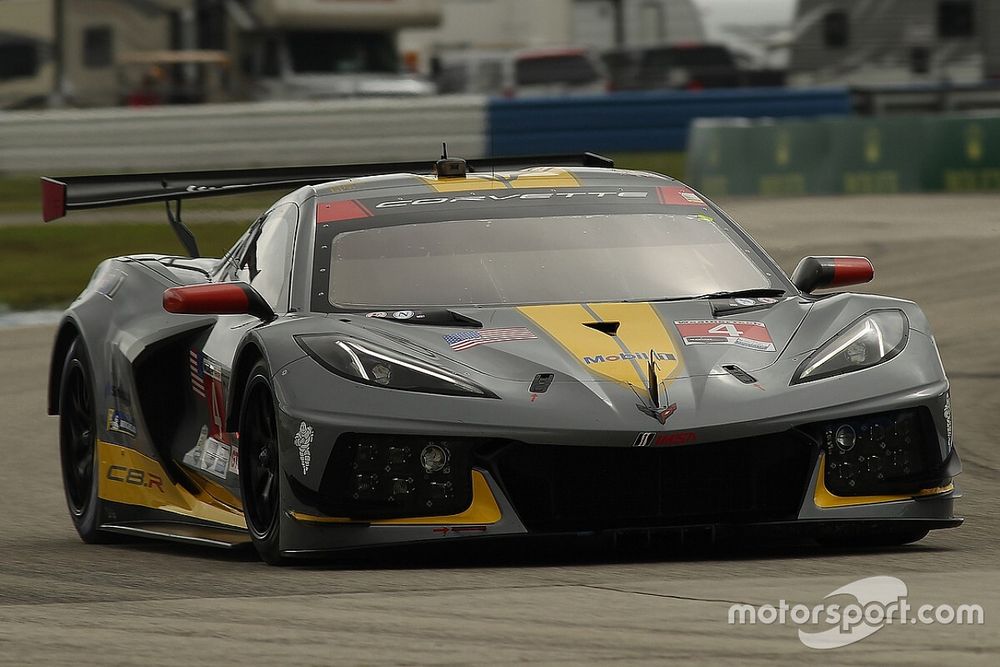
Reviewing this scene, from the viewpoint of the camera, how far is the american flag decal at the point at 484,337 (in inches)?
223

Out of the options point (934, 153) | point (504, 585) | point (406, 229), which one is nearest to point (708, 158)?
point (934, 153)

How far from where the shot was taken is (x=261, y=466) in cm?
596

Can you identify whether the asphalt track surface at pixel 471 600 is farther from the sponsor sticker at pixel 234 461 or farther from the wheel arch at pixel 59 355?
the wheel arch at pixel 59 355

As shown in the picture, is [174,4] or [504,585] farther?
[174,4]

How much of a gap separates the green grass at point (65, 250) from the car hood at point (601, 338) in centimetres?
892

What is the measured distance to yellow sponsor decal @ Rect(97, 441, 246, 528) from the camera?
6.82 m

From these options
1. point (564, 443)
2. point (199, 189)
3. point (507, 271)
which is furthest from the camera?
point (199, 189)

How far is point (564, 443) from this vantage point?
17.5ft

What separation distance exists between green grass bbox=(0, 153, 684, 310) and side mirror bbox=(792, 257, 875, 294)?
7.97 meters

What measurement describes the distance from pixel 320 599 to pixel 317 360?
89 centimetres

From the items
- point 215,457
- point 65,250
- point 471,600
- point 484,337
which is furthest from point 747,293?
point 65,250

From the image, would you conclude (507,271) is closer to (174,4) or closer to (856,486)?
(856,486)

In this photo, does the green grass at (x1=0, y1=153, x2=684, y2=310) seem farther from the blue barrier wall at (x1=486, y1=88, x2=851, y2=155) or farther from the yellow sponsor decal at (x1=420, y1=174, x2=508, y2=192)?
the yellow sponsor decal at (x1=420, y1=174, x2=508, y2=192)

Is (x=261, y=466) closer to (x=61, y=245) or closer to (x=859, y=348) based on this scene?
(x=859, y=348)
